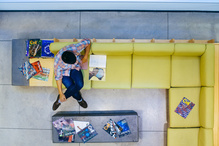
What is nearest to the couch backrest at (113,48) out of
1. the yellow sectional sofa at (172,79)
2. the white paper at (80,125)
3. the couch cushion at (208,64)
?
the yellow sectional sofa at (172,79)

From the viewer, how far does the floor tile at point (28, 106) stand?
2781 millimetres

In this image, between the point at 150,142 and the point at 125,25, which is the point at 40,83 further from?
the point at 150,142

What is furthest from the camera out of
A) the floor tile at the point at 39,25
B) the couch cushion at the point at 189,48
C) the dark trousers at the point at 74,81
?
the floor tile at the point at 39,25

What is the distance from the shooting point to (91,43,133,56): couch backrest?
2.14m

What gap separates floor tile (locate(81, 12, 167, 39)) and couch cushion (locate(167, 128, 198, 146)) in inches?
70.4

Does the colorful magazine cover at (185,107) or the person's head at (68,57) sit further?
the colorful magazine cover at (185,107)

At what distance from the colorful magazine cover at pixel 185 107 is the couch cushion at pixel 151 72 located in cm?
39

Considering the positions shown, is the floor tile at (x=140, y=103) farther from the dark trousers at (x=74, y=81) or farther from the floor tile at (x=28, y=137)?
the floor tile at (x=28, y=137)

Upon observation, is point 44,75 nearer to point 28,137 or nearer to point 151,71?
point 28,137

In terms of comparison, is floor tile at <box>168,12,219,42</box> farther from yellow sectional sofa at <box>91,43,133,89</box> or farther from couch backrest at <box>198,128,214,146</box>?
couch backrest at <box>198,128,214,146</box>

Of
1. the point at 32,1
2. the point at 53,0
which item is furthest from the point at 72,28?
the point at 32,1

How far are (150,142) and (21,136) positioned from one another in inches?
104

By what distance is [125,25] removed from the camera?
9.15 feet

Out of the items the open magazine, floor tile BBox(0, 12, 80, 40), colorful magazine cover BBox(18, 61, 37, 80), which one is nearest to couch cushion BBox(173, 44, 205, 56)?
the open magazine
